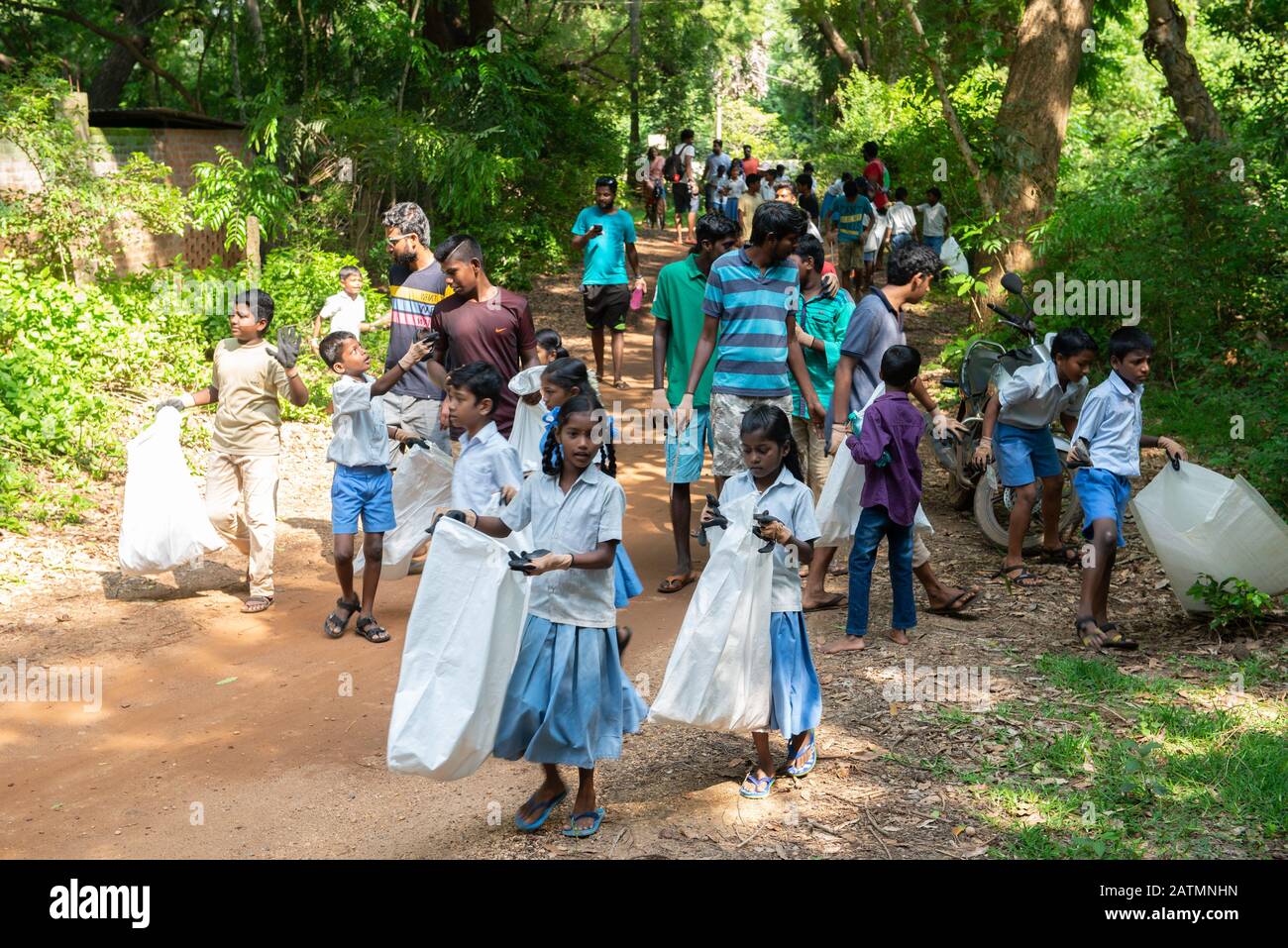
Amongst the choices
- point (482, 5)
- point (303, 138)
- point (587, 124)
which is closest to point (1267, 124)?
point (303, 138)

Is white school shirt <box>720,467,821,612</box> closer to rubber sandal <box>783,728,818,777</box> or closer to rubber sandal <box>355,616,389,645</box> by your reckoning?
rubber sandal <box>783,728,818,777</box>

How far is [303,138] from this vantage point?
1529 cm

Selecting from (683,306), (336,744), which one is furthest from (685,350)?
(336,744)

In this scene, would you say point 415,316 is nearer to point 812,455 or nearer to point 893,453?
point 812,455

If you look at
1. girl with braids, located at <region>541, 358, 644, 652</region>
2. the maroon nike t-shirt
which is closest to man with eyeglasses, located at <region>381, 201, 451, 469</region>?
the maroon nike t-shirt

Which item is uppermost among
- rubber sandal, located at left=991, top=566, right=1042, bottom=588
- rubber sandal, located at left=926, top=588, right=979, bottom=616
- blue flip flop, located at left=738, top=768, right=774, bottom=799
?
rubber sandal, located at left=991, top=566, right=1042, bottom=588

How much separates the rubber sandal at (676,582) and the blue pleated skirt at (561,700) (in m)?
2.87

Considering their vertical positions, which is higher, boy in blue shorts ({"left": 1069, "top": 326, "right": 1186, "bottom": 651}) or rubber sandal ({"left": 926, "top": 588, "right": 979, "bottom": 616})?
boy in blue shorts ({"left": 1069, "top": 326, "right": 1186, "bottom": 651})

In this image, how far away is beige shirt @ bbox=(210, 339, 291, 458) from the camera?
7.17 m

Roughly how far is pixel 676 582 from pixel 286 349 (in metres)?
2.64

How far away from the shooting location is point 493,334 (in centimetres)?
682

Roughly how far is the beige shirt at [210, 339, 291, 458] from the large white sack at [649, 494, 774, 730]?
3550 mm

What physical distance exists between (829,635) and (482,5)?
15068 mm

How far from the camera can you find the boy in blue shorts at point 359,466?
6.75 metres
